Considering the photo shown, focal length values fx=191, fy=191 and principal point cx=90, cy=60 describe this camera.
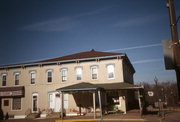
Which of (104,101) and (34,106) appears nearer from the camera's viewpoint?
(104,101)

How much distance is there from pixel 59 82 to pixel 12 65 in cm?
770

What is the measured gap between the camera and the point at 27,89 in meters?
26.6

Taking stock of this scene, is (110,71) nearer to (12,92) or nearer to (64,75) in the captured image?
(64,75)

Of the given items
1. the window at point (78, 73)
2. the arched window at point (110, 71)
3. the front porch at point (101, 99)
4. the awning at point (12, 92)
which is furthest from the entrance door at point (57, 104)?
the arched window at point (110, 71)

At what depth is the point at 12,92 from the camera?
86.3 feet

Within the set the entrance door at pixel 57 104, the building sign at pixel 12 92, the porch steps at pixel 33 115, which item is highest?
the building sign at pixel 12 92

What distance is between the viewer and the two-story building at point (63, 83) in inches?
904

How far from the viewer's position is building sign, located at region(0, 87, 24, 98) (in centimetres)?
2615

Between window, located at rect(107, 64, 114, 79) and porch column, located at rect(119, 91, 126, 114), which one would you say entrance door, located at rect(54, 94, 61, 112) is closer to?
window, located at rect(107, 64, 114, 79)

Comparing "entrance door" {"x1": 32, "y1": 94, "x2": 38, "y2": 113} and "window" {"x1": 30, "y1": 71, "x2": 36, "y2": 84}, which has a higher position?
"window" {"x1": 30, "y1": 71, "x2": 36, "y2": 84}

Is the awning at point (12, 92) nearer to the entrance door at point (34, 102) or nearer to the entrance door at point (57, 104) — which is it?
the entrance door at point (34, 102)

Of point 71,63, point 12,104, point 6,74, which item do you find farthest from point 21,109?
point 71,63

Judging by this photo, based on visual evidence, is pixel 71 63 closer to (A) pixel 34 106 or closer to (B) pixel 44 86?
(B) pixel 44 86

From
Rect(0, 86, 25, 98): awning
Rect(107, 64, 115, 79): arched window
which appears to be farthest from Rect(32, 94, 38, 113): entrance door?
Rect(107, 64, 115, 79): arched window
